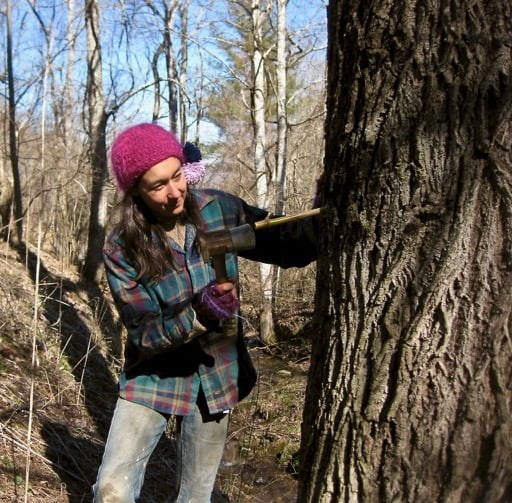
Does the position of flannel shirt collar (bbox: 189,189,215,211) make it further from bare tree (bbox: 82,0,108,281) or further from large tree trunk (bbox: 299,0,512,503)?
bare tree (bbox: 82,0,108,281)

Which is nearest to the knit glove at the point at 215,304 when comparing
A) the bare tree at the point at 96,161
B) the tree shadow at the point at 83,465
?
the tree shadow at the point at 83,465

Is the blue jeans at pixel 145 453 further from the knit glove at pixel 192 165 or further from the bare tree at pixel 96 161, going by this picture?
the bare tree at pixel 96 161

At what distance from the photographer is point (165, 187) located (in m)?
2.11

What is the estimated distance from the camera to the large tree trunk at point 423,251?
121cm

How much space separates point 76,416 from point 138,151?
8.83 feet

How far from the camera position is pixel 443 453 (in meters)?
1.27

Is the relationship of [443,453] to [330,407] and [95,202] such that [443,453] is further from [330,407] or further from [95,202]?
[95,202]

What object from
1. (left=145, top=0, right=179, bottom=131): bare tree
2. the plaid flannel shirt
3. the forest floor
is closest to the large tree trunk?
the plaid flannel shirt

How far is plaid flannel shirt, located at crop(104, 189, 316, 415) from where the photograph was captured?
Answer: 2.12m

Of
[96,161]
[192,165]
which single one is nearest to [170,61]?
[96,161]

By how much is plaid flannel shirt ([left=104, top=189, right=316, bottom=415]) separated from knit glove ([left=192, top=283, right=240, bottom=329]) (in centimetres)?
5

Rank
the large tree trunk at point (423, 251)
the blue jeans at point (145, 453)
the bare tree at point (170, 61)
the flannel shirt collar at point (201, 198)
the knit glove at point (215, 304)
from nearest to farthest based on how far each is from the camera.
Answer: the large tree trunk at point (423, 251), the knit glove at point (215, 304), the blue jeans at point (145, 453), the flannel shirt collar at point (201, 198), the bare tree at point (170, 61)

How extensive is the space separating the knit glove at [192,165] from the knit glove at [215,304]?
0.46 metres

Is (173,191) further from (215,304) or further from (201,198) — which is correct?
(215,304)
